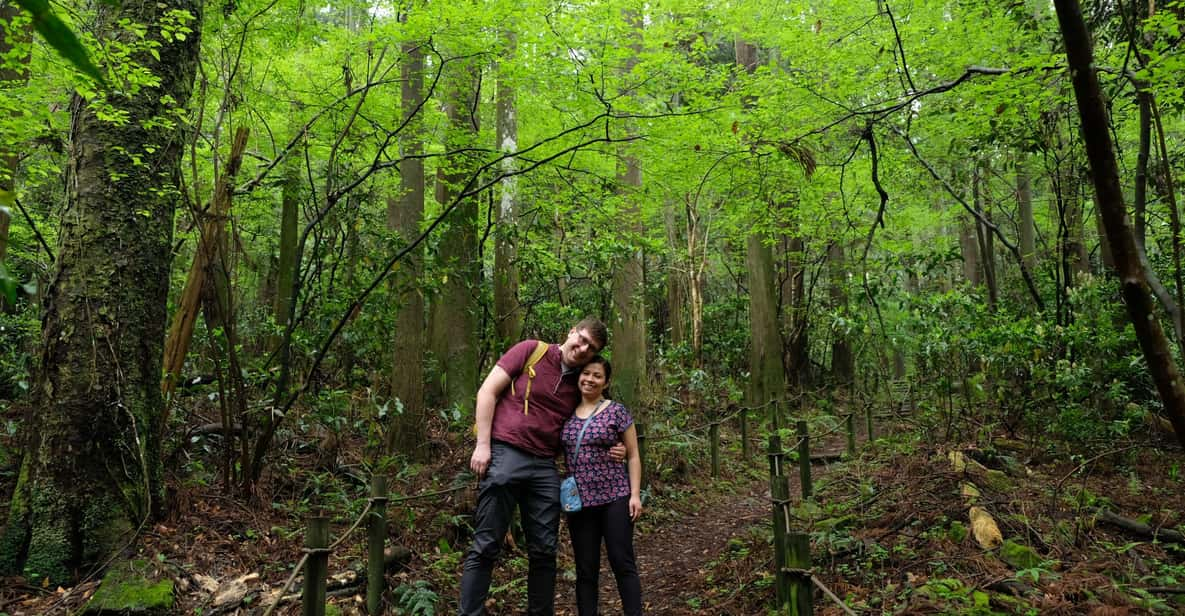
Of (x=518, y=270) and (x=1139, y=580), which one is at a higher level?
(x=518, y=270)

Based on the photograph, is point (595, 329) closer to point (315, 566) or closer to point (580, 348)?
point (580, 348)

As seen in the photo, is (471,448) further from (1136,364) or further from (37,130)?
(1136,364)

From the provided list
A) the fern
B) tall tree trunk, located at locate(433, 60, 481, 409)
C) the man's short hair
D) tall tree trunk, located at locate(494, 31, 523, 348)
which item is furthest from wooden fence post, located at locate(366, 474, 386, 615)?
tall tree trunk, located at locate(494, 31, 523, 348)

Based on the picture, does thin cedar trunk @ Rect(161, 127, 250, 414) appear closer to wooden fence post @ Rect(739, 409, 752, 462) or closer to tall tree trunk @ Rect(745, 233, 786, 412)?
wooden fence post @ Rect(739, 409, 752, 462)

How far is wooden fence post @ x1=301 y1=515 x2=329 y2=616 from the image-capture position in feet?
10.5

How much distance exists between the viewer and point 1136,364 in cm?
689

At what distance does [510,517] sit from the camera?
3.80m

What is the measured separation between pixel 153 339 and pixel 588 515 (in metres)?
3.55

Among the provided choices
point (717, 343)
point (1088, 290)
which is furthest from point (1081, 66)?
point (717, 343)

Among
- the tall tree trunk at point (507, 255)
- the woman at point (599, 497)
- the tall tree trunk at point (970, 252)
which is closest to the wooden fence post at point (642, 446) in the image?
the tall tree trunk at point (507, 255)

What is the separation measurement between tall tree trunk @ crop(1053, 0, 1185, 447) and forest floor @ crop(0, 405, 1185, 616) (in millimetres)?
2234

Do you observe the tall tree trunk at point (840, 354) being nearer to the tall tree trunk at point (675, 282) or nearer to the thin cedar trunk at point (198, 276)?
the tall tree trunk at point (675, 282)

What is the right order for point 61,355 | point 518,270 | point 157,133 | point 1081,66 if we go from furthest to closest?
point 518,270 → point 157,133 → point 61,355 → point 1081,66

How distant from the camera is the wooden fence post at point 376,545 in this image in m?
4.29
